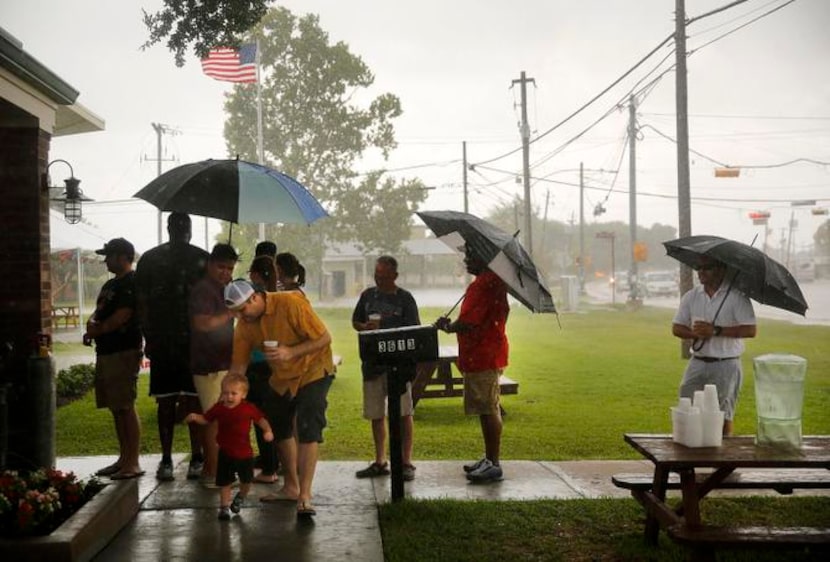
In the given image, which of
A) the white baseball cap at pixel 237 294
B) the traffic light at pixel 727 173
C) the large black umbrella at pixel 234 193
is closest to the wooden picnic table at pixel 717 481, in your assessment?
the white baseball cap at pixel 237 294

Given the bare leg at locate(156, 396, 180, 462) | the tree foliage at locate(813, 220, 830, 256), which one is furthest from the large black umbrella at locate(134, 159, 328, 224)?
the tree foliage at locate(813, 220, 830, 256)

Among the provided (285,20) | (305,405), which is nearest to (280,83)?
(285,20)

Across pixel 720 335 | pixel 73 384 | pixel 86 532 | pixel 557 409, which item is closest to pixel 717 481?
pixel 720 335

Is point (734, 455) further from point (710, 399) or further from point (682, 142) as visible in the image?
point (682, 142)

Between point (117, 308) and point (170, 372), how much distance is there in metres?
0.65

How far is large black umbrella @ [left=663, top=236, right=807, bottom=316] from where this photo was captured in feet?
16.7

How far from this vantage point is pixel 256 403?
5652 mm

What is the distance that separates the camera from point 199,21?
641 centimetres

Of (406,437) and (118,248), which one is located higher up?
(118,248)

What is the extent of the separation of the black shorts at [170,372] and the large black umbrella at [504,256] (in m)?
2.20

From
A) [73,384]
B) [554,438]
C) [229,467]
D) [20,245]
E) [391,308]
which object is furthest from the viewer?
[73,384]

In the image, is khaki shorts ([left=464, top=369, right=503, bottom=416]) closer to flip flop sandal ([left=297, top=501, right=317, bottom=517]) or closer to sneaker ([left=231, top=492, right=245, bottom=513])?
flip flop sandal ([left=297, top=501, right=317, bottom=517])

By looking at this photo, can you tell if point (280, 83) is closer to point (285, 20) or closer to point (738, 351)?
point (285, 20)

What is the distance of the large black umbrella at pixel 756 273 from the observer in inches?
200
